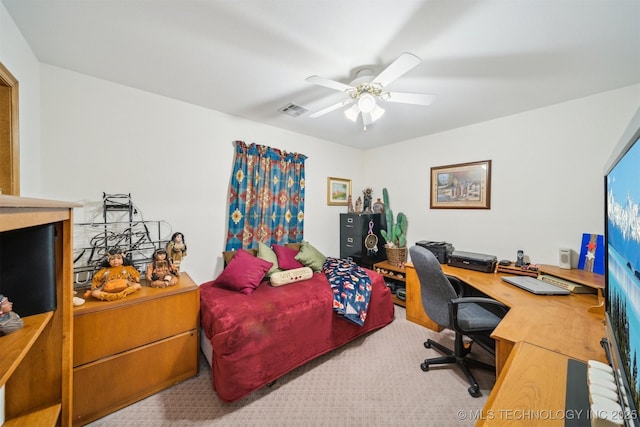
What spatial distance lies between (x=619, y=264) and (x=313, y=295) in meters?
1.74

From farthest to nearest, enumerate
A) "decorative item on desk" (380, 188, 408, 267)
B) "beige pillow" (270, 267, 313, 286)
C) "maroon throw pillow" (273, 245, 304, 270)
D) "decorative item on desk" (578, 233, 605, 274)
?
1. "decorative item on desk" (380, 188, 408, 267)
2. "maroon throw pillow" (273, 245, 304, 270)
3. "beige pillow" (270, 267, 313, 286)
4. "decorative item on desk" (578, 233, 605, 274)

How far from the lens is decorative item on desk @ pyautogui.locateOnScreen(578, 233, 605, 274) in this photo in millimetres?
1986

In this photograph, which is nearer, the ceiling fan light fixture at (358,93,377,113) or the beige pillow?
the ceiling fan light fixture at (358,93,377,113)

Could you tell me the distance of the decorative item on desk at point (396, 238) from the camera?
3268 millimetres

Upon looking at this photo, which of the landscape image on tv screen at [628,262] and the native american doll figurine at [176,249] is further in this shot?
the native american doll figurine at [176,249]

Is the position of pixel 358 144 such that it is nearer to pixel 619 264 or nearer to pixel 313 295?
pixel 313 295

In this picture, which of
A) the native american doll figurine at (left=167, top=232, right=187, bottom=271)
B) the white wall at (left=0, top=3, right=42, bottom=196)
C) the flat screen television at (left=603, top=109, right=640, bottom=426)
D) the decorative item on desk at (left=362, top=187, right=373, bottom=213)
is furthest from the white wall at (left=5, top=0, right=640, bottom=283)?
the flat screen television at (left=603, top=109, right=640, bottom=426)

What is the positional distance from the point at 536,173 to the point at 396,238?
1657 mm

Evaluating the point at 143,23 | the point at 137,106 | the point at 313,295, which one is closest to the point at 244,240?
the point at 313,295

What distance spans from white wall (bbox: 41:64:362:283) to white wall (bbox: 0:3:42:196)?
0.09m

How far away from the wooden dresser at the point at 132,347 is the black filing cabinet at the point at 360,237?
219cm

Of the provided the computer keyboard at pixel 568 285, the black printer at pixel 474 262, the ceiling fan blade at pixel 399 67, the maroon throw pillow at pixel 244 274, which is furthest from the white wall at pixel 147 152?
the computer keyboard at pixel 568 285

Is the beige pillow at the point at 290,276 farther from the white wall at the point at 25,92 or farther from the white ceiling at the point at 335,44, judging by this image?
the white wall at the point at 25,92

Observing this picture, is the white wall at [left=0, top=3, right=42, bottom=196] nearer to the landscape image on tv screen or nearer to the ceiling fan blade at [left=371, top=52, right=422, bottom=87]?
the ceiling fan blade at [left=371, top=52, right=422, bottom=87]
